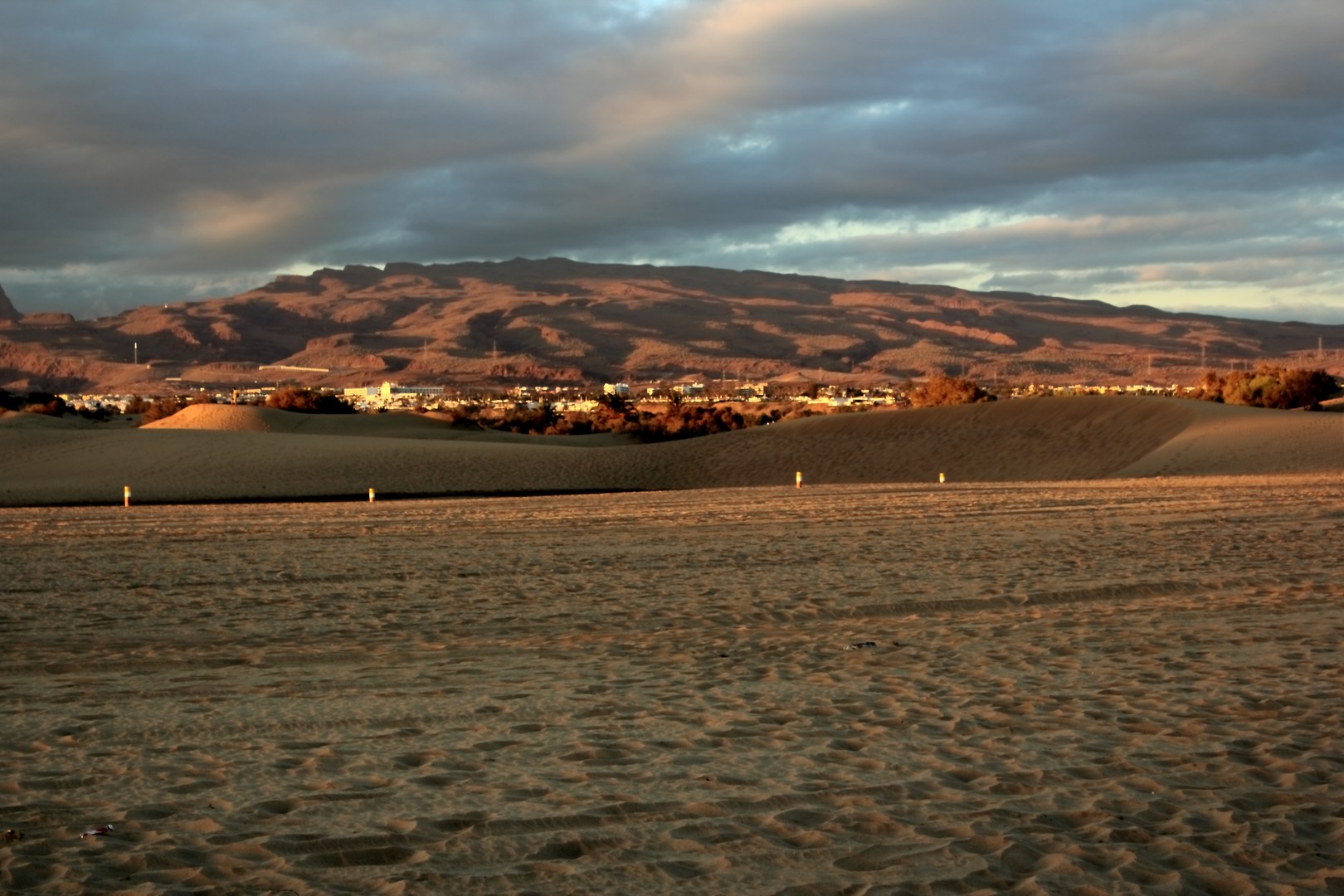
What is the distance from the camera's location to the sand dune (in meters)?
37.2

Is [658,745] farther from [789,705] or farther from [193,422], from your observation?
[193,422]

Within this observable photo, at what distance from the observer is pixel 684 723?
25.7ft

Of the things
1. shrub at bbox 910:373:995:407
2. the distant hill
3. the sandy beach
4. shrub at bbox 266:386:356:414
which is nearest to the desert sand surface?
the sandy beach

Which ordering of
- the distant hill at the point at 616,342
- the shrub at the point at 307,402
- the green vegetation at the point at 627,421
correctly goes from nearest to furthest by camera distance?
1. the green vegetation at the point at 627,421
2. the shrub at the point at 307,402
3. the distant hill at the point at 616,342

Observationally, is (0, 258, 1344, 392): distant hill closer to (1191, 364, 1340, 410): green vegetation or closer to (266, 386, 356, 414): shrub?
(266, 386, 356, 414): shrub

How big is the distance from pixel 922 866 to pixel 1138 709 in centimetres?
326

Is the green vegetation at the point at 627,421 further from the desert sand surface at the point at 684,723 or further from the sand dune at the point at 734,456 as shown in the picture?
the desert sand surface at the point at 684,723

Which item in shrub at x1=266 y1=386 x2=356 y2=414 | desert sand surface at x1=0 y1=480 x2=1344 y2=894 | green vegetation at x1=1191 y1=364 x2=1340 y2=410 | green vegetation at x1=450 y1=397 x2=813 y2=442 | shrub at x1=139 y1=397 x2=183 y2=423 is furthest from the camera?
shrub at x1=266 y1=386 x2=356 y2=414

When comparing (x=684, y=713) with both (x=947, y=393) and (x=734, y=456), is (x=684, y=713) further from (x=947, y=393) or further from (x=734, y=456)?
(x=947, y=393)

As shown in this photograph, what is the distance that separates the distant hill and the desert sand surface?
4750 inches

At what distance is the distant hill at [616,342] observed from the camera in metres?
146

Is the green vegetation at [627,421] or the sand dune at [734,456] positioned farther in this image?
the green vegetation at [627,421]

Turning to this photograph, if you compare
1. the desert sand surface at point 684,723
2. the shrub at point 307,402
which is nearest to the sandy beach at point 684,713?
the desert sand surface at point 684,723

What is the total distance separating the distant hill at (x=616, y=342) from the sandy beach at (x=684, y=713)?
11915cm
